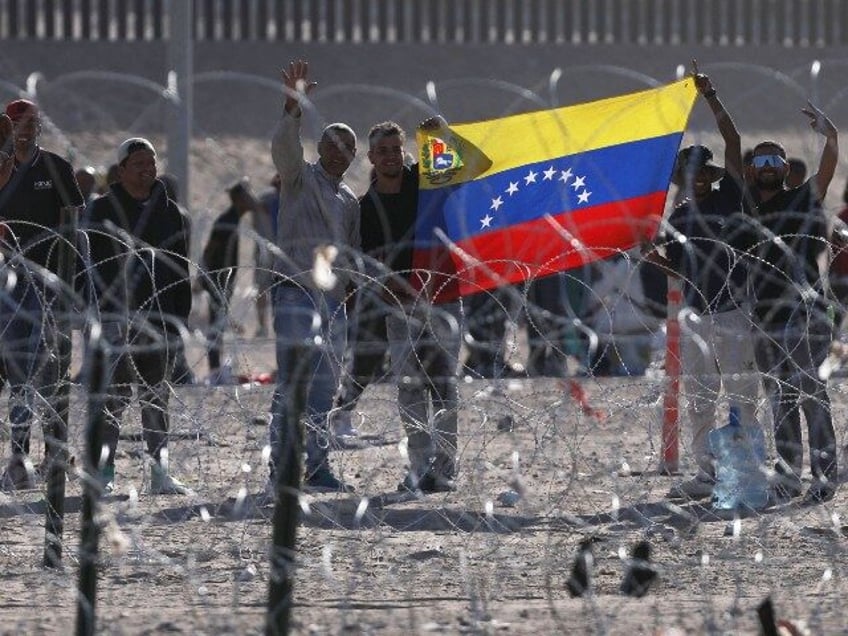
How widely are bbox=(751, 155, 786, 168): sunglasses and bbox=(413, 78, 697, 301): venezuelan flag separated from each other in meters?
0.31

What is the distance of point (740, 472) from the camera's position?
8.21m

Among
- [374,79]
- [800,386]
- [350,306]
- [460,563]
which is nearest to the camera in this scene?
[460,563]

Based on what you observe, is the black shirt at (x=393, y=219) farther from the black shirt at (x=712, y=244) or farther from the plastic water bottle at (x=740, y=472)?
the plastic water bottle at (x=740, y=472)

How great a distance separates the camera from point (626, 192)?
8789 mm

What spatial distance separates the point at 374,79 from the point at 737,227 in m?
17.1

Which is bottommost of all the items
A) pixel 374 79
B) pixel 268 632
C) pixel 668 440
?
pixel 268 632

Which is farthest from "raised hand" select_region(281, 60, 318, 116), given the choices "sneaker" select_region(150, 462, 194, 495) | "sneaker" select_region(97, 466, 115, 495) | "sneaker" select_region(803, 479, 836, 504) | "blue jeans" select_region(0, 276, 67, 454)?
"sneaker" select_region(803, 479, 836, 504)

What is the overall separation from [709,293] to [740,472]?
3.04ft

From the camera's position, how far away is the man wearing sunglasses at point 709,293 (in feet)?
27.8

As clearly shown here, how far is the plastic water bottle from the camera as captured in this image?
8172 mm

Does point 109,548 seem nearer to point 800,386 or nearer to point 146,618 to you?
point 146,618

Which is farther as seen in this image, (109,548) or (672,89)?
(672,89)

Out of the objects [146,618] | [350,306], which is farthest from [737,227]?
[146,618]

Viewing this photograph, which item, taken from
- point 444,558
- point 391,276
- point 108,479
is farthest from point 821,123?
point 108,479
